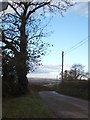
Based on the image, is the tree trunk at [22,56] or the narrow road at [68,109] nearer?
the narrow road at [68,109]

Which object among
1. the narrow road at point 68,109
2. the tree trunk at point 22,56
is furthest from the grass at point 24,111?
the tree trunk at point 22,56

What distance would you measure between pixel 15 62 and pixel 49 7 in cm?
969

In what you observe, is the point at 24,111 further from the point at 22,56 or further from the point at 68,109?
the point at 22,56

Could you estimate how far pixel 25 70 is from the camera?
32.8m

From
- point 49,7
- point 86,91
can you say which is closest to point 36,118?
point 49,7

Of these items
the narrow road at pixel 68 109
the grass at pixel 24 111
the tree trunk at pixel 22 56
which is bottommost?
the narrow road at pixel 68 109

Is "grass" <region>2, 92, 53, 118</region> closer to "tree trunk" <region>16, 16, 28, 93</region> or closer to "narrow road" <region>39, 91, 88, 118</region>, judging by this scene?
"narrow road" <region>39, 91, 88, 118</region>

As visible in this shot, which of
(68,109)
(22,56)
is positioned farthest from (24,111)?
(22,56)

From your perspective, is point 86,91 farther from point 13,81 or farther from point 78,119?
point 78,119

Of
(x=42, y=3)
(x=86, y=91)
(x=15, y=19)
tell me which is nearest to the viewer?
(x=15, y=19)

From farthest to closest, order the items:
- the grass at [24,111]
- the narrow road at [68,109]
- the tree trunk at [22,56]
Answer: the tree trunk at [22,56] → the narrow road at [68,109] → the grass at [24,111]

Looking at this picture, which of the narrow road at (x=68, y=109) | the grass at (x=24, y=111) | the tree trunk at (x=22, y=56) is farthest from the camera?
the tree trunk at (x=22, y=56)

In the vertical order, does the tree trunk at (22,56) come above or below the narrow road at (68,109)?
above

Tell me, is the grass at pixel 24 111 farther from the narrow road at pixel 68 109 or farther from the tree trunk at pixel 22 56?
the tree trunk at pixel 22 56
